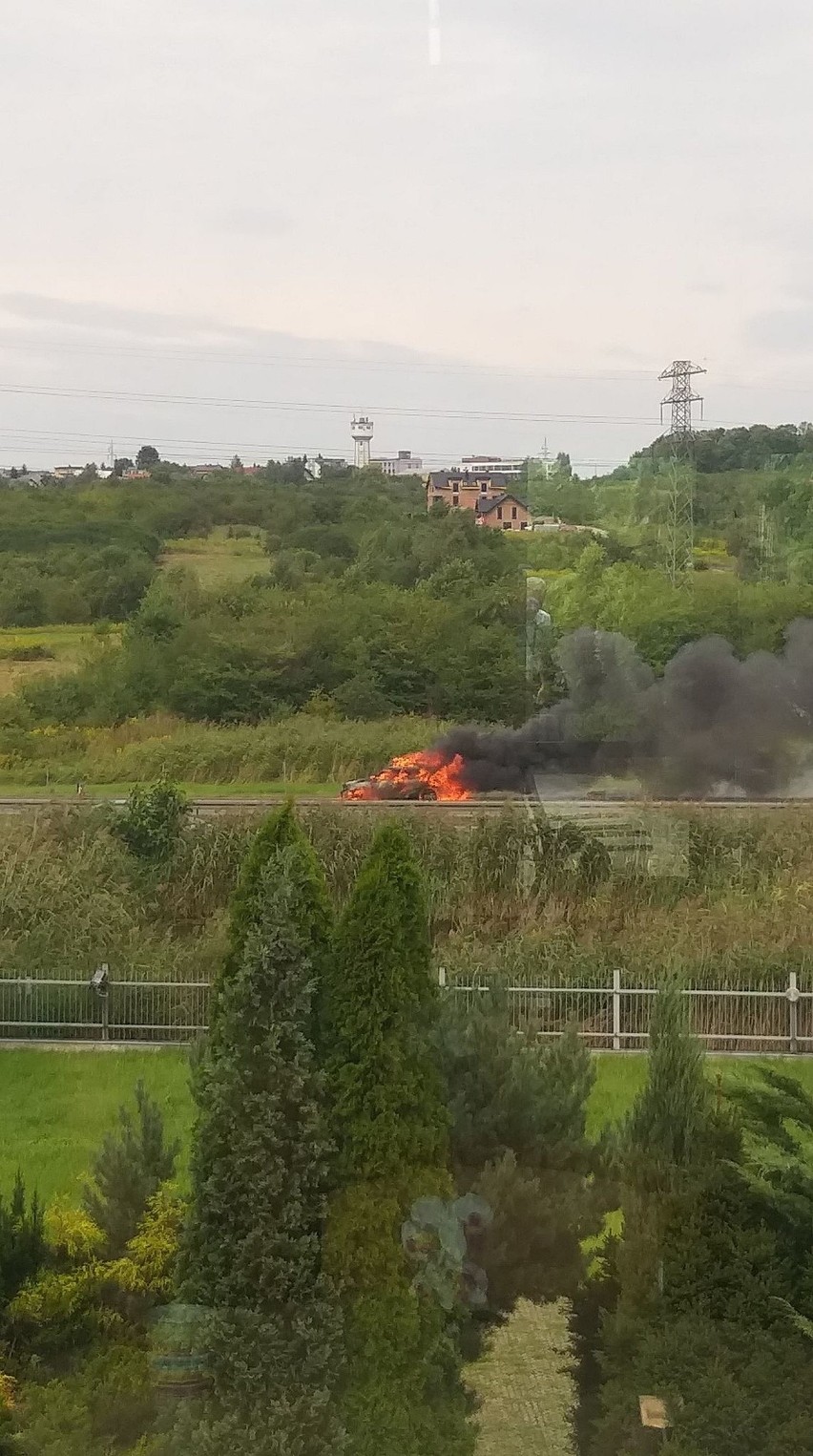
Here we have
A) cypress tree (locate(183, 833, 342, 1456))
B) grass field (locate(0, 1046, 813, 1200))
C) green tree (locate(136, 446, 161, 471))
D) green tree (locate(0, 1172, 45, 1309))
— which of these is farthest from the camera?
green tree (locate(136, 446, 161, 471))

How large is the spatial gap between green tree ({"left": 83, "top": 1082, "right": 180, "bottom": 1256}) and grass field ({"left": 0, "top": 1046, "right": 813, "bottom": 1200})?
0.26 feet

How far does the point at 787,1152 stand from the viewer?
199 centimetres

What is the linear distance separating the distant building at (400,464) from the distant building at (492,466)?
91 mm

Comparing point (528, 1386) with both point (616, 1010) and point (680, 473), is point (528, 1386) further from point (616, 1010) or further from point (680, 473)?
point (680, 473)

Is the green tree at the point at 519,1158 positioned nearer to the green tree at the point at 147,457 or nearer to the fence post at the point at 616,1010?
the fence post at the point at 616,1010

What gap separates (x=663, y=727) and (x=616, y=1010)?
0.57m

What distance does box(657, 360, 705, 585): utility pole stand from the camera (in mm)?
2340

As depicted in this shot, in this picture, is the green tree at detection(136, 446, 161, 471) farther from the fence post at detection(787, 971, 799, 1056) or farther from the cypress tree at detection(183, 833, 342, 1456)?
the fence post at detection(787, 971, 799, 1056)

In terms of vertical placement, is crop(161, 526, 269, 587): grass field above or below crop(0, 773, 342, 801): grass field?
above

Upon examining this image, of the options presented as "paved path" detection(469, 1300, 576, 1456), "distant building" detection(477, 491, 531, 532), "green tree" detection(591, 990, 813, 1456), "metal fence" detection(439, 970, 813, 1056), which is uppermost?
"distant building" detection(477, 491, 531, 532)

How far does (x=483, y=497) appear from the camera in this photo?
2.33m

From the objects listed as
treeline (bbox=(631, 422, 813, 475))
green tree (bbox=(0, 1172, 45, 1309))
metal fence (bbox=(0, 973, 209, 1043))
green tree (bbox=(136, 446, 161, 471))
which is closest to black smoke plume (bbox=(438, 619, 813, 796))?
treeline (bbox=(631, 422, 813, 475))

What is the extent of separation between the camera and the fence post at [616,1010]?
7.57ft

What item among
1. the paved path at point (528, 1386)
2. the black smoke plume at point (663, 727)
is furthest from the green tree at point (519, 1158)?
the black smoke plume at point (663, 727)
